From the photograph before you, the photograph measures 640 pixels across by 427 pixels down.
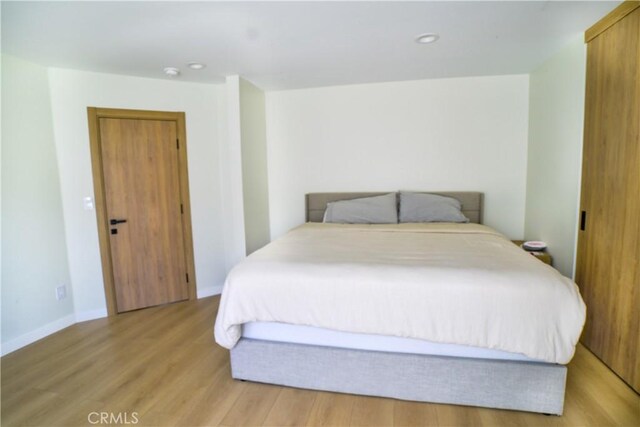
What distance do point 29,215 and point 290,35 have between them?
8.55ft

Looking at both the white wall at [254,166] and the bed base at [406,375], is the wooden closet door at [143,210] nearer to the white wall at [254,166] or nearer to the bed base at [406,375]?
the white wall at [254,166]

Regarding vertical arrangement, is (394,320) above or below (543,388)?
above

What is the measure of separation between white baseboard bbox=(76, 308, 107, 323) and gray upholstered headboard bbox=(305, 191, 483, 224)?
2.34 m

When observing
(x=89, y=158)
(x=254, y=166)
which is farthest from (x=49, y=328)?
(x=254, y=166)

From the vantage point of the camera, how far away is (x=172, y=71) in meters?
2.97

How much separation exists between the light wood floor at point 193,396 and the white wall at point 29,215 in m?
0.26

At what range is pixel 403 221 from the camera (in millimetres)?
3414

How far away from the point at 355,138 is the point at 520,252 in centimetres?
220

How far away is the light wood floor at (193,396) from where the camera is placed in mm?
1720

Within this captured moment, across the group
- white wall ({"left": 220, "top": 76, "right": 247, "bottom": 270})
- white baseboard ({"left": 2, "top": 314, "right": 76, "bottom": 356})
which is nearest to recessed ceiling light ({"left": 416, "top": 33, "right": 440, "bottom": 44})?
white wall ({"left": 220, "top": 76, "right": 247, "bottom": 270})

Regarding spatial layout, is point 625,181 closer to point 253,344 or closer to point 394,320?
point 394,320

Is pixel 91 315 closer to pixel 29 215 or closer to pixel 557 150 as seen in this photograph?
pixel 29 215

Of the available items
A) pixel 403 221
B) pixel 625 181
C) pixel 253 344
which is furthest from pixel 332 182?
pixel 625 181

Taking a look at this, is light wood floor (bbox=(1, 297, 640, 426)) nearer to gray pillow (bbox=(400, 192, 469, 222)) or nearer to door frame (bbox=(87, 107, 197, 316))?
door frame (bbox=(87, 107, 197, 316))
